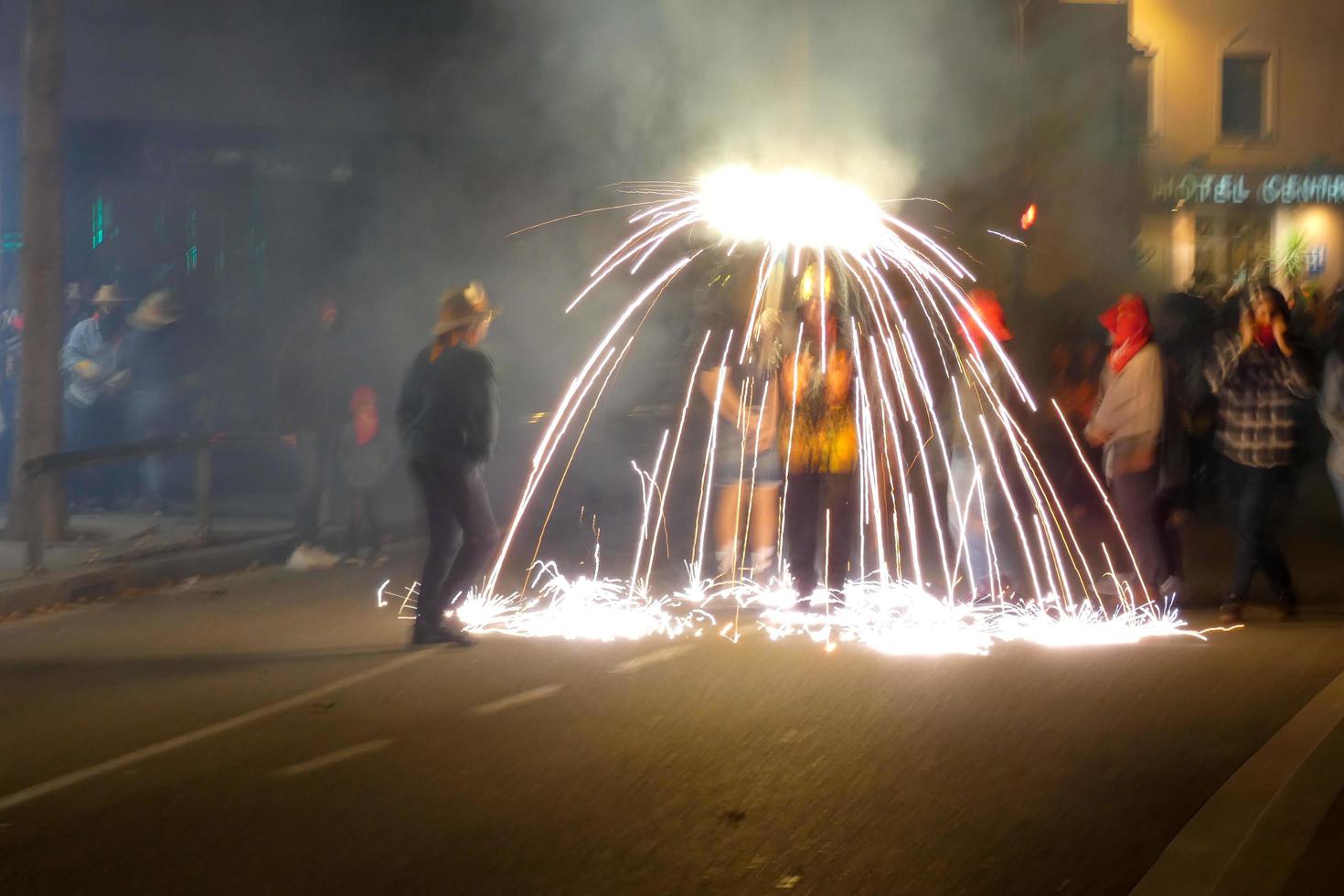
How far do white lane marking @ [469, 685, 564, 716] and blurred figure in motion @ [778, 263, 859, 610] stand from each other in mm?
2244

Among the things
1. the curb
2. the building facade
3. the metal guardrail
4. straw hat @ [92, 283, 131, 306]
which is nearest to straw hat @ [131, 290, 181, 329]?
straw hat @ [92, 283, 131, 306]

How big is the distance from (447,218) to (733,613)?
1003 cm

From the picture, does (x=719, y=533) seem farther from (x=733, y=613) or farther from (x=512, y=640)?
(x=512, y=640)

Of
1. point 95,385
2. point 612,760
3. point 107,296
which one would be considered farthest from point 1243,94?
point 612,760

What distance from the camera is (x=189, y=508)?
14445mm

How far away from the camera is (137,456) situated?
1170cm

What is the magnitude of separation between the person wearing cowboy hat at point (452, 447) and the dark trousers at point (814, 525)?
176cm

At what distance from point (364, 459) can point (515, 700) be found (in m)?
5.15

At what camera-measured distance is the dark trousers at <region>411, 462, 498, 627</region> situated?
28.1 ft

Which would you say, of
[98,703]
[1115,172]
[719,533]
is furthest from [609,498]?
[1115,172]

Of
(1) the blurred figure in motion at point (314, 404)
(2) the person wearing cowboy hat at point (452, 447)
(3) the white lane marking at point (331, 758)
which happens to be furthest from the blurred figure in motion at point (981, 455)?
(1) the blurred figure in motion at point (314, 404)

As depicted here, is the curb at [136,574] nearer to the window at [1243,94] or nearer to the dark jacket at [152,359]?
the dark jacket at [152,359]

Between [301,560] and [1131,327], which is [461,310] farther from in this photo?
[301,560]

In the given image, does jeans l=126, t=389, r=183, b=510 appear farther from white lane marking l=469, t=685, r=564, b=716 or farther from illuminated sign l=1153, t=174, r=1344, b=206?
illuminated sign l=1153, t=174, r=1344, b=206
